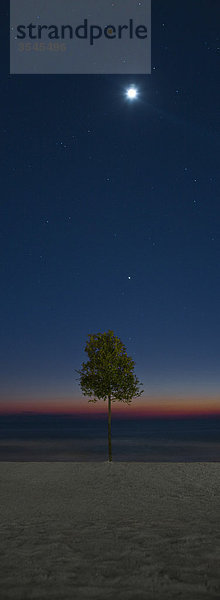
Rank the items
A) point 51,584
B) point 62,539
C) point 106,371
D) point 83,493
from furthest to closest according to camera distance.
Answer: point 106,371
point 83,493
point 62,539
point 51,584

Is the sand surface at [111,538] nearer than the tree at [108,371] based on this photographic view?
Yes

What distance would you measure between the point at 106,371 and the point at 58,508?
Answer: 13.3 metres

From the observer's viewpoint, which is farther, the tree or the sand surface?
the tree

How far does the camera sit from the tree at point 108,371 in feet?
92.4

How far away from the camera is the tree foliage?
2819 centimetres

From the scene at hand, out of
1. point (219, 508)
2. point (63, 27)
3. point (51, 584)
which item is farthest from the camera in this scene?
point (63, 27)

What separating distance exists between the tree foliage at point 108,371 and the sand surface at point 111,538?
7.26 m

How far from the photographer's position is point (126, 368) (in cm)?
2872

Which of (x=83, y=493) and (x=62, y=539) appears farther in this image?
(x=83, y=493)

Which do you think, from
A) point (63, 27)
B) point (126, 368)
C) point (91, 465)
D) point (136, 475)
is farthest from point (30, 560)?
point (63, 27)

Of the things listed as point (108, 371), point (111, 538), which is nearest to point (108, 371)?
point (108, 371)

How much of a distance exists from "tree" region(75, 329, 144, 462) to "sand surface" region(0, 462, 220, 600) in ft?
23.8

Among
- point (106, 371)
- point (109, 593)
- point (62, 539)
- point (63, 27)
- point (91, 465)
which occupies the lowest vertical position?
point (91, 465)

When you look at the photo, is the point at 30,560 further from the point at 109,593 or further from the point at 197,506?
the point at 197,506
